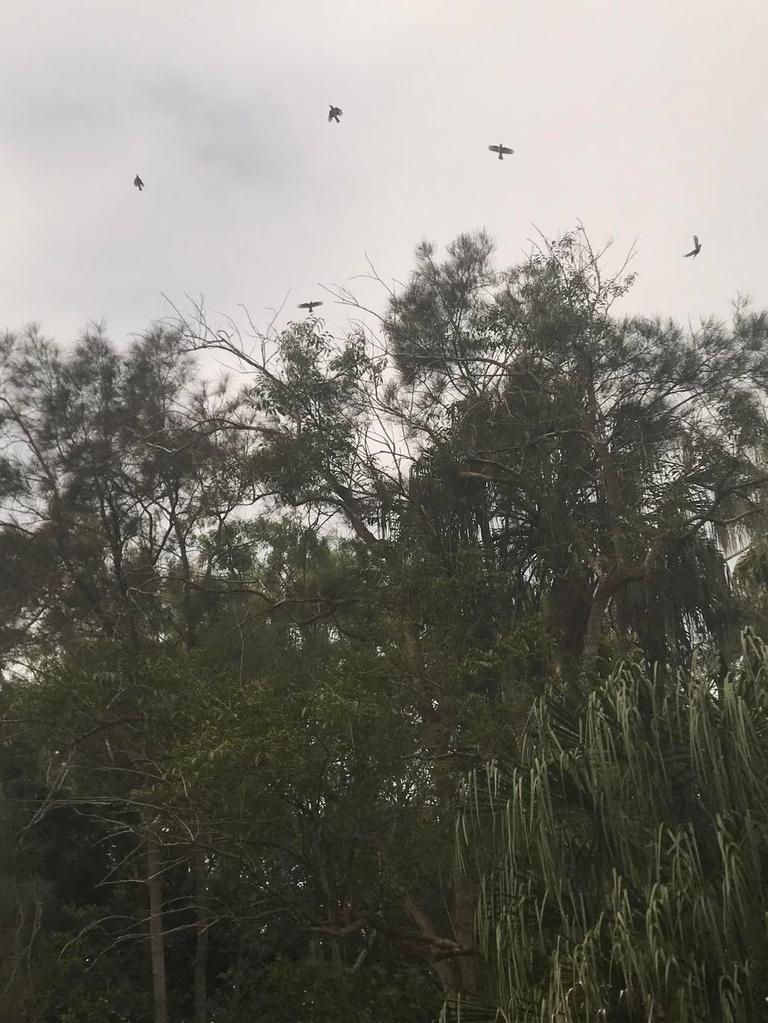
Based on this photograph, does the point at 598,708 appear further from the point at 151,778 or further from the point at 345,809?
the point at 151,778

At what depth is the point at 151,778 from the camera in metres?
9.84

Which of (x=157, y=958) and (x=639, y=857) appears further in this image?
(x=157, y=958)

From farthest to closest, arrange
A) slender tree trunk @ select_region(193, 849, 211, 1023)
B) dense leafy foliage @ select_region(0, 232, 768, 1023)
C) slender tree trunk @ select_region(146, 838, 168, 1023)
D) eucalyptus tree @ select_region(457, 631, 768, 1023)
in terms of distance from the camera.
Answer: slender tree trunk @ select_region(146, 838, 168, 1023)
slender tree trunk @ select_region(193, 849, 211, 1023)
dense leafy foliage @ select_region(0, 232, 768, 1023)
eucalyptus tree @ select_region(457, 631, 768, 1023)

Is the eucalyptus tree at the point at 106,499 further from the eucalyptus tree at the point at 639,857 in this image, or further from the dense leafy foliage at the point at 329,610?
the eucalyptus tree at the point at 639,857

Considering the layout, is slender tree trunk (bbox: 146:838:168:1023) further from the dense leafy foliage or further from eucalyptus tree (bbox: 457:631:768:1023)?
eucalyptus tree (bbox: 457:631:768:1023)

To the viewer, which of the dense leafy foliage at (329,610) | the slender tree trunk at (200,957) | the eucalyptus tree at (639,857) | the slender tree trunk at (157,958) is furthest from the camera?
the slender tree trunk at (157,958)

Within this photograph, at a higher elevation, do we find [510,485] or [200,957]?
[510,485]

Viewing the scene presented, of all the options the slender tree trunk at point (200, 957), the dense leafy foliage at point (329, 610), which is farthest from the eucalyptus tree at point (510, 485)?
the slender tree trunk at point (200, 957)

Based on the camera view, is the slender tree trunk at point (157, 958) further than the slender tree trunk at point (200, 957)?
Yes

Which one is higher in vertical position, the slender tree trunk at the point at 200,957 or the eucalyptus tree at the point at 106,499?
the eucalyptus tree at the point at 106,499

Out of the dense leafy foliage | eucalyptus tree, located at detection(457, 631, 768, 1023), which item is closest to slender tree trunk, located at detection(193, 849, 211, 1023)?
the dense leafy foliage

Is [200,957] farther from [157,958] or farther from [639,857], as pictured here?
[639,857]

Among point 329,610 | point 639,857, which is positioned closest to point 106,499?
point 329,610

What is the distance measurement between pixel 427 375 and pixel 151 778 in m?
5.01
